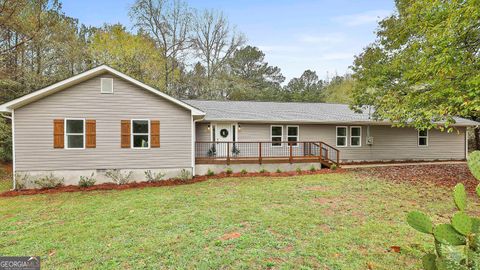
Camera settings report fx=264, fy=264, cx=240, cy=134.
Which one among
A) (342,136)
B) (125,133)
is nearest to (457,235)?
(125,133)

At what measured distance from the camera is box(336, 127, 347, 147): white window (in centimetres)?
1585

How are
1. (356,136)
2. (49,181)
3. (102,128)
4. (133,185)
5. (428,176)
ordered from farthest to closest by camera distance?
1. (356,136)
2. (428,176)
3. (102,128)
4. (133,185)
5. (49,181)

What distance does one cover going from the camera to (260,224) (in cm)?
534

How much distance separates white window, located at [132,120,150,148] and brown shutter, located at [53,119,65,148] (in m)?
2.61

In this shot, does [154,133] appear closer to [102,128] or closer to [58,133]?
[102,128]

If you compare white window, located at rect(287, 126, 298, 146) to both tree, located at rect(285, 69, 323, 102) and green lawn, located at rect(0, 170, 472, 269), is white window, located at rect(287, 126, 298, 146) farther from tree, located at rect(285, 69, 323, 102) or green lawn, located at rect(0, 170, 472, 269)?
tree, located at rect(285, 69, 323, 102)

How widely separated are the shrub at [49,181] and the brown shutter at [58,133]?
3.98 ft

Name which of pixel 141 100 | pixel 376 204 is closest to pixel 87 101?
pixel 141 100

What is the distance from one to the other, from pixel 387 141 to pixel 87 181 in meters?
16.4

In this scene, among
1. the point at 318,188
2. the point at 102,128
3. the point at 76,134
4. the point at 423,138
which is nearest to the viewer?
the point at 318,188

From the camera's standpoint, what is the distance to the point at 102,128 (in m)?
10.7

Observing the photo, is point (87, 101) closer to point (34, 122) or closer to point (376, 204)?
point (34, 122)

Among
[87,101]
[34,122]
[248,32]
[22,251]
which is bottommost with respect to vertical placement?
[22,251]

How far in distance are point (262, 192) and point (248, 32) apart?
24682mm
